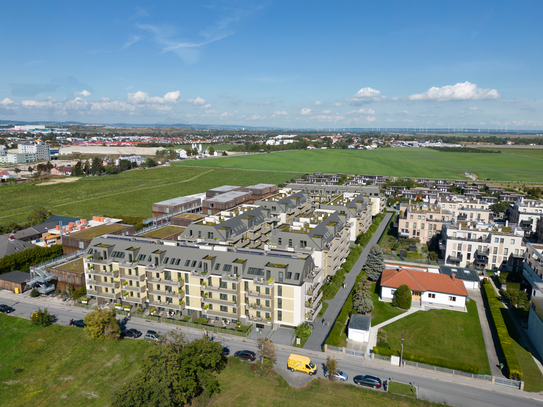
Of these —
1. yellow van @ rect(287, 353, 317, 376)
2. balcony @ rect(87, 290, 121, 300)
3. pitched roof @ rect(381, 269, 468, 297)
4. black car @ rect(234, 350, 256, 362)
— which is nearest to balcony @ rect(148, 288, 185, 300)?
balcony @ rect(87, 290, 121, 300)

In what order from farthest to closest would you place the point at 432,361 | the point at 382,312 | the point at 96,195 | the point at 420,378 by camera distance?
the point at 96,195 → the point at 382,312 → the point at 432,361 → the point at 420,378

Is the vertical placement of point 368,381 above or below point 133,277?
below

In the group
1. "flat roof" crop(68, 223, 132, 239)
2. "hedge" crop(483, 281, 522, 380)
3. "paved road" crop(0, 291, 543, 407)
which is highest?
"flat roof" crop(68, 223, 132, 239)

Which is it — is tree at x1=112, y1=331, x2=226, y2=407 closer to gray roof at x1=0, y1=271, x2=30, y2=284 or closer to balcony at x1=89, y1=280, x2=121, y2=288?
balcony at x1=89, y1=280, x2=121, y2=288

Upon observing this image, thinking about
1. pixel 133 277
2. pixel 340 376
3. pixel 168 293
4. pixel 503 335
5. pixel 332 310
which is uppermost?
pixel 133 277

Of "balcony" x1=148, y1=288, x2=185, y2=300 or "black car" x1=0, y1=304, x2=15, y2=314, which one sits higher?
"balcony" x1=148, y1=288, x2=185, y2=300

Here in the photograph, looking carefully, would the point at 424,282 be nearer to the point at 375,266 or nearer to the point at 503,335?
the point at 375,266

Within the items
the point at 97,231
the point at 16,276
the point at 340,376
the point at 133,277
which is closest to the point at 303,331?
the point at 340,376

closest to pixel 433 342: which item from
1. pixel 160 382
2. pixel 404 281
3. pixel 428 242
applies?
pixel 404 281

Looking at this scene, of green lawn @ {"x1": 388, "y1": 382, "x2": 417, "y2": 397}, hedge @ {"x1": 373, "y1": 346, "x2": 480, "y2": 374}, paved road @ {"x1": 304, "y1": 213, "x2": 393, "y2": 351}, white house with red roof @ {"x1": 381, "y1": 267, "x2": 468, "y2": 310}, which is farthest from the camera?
white house with red roof @ {"x1": 381, "y1": 267, "x2": 468, "y2": 310}
